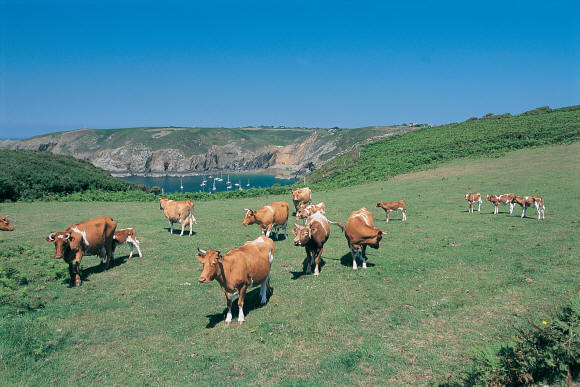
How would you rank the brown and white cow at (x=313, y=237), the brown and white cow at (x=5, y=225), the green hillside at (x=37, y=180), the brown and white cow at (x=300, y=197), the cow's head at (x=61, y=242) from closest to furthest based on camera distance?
the brown and white cow at (x=313, y=237) → the cow's head at (x=61, y=242) → the brown and white cow at (x=5, y=225) → the brown and white cow at (x=300, y=197) → the green hillside at (x=37, y=180)

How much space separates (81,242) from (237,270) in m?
7.78

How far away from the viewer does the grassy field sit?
25.3ft

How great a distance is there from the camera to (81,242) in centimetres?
1393

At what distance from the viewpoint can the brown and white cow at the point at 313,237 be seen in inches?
500

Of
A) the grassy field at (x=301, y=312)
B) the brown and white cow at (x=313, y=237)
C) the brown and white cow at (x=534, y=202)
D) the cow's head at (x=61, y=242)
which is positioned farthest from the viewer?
the brown and white cow at (x=534, y=202)

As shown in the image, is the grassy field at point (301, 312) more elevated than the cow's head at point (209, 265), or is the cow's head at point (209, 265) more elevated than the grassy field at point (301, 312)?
the cow's head at point (209, 265)

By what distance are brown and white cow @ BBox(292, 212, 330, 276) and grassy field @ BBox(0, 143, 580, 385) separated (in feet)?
2.49

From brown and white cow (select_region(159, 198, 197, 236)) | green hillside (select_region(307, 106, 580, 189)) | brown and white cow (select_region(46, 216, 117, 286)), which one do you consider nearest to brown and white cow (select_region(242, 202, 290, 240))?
brown and white cow (select_region(159, 198, 197, 236))

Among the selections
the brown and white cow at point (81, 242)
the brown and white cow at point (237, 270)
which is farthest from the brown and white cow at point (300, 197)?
the brown and white cow at point (237, 270)

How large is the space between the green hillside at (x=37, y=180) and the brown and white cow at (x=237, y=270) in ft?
113

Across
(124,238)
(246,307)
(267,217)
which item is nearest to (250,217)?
(267,217)

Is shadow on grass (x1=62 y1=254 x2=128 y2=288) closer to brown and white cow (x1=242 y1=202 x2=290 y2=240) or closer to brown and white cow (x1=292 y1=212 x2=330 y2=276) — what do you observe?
brown and white cow (x1=242 y1=202 x2=290 y2=240)

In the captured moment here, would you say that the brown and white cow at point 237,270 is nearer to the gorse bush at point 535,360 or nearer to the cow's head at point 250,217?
the gorse bush at point 535,360

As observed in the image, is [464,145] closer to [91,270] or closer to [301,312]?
[301,312]
